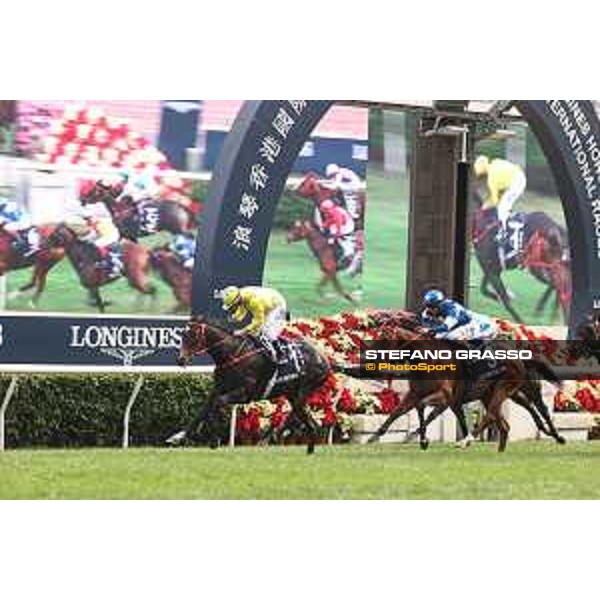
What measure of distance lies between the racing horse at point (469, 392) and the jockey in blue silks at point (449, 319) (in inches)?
1.8

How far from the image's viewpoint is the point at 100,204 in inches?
277

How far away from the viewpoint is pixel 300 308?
723 cm

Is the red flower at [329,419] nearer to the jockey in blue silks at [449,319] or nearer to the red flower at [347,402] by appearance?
the red flower at [347,402]

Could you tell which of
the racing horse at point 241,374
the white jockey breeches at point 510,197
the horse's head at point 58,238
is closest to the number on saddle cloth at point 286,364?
the racing horse at point 241,374

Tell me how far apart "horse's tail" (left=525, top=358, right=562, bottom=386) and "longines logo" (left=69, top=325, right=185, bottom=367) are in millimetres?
1860

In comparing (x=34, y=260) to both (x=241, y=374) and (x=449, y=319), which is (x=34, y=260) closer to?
(x=241, y=374)

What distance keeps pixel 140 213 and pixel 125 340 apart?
2.05ft

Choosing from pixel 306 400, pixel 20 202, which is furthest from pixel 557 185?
pixel 20 202

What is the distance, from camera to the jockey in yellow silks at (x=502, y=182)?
7.47 meters

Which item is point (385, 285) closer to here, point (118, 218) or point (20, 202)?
point (118, 218)

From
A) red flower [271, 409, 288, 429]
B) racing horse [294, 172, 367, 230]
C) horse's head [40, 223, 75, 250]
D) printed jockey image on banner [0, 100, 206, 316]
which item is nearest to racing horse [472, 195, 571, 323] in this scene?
racing horse [294, 172, 367, 230]

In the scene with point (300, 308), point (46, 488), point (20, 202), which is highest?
point (20, 202)

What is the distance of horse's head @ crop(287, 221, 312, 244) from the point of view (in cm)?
724

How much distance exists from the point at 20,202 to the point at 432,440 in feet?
7.90
